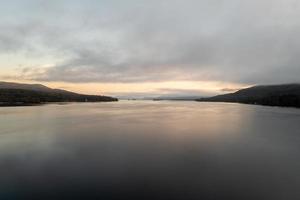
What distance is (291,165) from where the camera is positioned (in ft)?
33.9

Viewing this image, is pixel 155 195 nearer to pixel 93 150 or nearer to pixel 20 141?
pixel 93 150

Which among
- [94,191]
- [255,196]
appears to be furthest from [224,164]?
[94,191]

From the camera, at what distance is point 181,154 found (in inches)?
468

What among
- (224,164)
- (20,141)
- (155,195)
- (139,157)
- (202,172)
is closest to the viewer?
(155,195)

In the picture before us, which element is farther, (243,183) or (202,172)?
(202,172)

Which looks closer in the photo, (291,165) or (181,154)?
(291,165)

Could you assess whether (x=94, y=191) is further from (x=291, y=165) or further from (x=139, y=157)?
(x=291, y=165)

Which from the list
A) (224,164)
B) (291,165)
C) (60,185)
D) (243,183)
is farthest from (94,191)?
(291,165)

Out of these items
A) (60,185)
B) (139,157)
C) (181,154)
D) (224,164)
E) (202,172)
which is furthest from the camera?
(181,154)

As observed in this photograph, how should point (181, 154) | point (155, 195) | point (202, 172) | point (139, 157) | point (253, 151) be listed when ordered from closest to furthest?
point (155, 195) → point (202, 172) → point (139, 157) → point (181, 154) → point (253, 151)

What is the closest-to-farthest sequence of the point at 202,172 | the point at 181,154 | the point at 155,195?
the point at 155,195 → the point at 202,172 → the point at 181,154

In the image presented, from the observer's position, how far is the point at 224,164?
10250mm

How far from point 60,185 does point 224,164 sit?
5896 mm

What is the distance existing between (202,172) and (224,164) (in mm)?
1532
